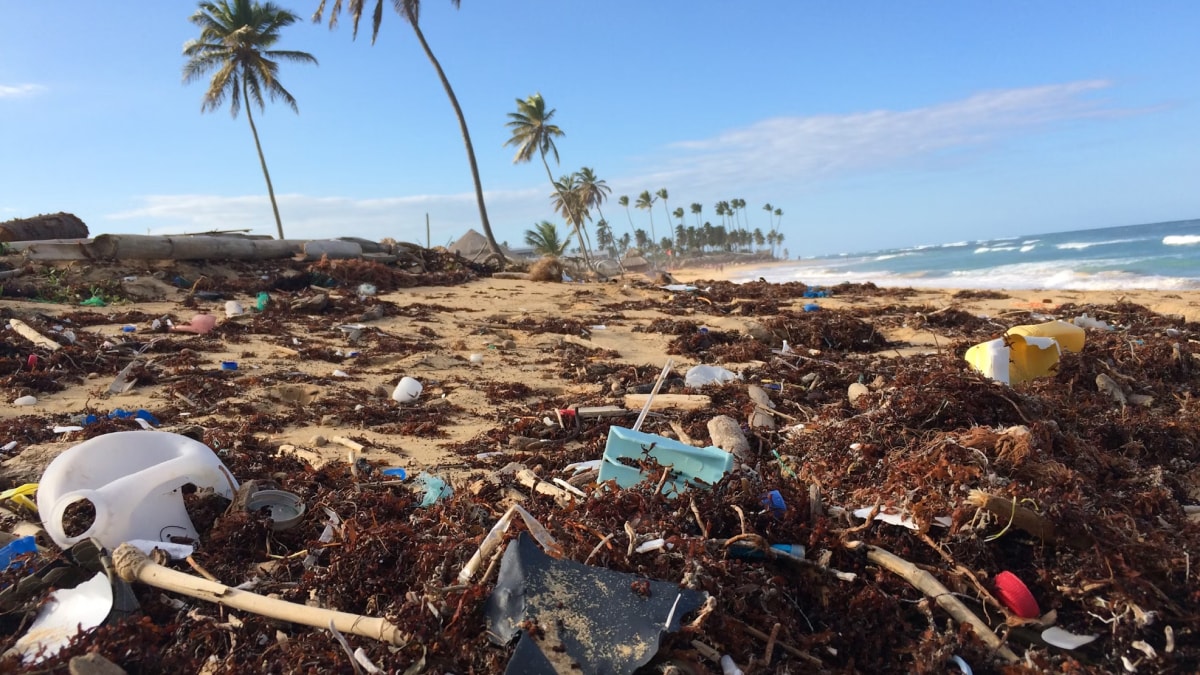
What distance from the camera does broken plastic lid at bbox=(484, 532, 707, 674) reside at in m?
1.69

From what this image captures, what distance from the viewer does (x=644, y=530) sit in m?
2.24

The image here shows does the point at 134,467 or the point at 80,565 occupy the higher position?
the point at 134,467

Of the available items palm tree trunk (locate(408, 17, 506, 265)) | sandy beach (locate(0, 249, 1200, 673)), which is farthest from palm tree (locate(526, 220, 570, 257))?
sandy beach (locate(0, 249, 1200, 673))

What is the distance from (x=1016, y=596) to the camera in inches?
82.2

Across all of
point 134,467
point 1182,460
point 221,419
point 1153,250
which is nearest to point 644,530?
point 134,467

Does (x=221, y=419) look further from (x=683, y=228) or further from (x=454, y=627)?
(x=683, y=228)

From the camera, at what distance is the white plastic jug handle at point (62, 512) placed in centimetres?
237

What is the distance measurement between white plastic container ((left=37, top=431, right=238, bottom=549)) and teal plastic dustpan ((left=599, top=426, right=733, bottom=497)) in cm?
174

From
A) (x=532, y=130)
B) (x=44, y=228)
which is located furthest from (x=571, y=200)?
(x=44, y=228)

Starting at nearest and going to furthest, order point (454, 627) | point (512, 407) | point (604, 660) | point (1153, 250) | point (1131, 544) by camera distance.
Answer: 1. point (604, 660)
2. point (454, 627)
3. point (1131, 544)
4. point (512, 407)
5. point (1153, 250)

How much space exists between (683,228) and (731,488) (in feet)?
293

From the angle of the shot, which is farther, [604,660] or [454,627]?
[454,627]

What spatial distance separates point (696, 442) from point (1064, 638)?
210 centimetres

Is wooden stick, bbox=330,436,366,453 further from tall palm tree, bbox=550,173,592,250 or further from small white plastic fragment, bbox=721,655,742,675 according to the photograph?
tall palm tree, bbox=550,173,592,250
